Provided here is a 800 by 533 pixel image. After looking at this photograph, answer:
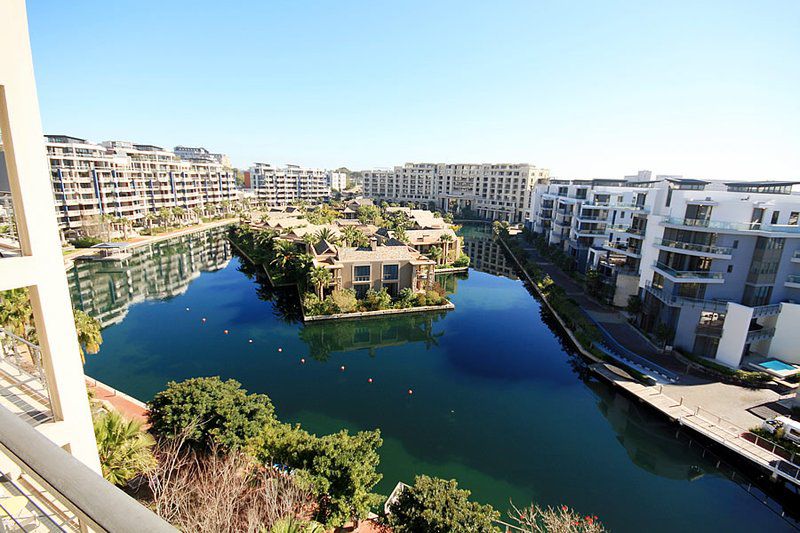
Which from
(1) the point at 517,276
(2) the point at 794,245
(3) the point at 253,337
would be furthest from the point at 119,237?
(2) the point at 794,245

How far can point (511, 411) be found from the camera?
95.5ft

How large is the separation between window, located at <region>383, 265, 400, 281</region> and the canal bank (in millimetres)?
23293

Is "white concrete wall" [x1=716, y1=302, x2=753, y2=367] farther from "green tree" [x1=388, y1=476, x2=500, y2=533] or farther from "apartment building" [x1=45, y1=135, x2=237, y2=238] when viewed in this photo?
"apartment building" [x1=45, y1=135, x2=237, y2=238]

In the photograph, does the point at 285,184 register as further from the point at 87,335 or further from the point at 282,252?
the point at 87,335

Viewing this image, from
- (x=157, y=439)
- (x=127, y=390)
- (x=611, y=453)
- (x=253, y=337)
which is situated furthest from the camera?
(x=253, y=337)

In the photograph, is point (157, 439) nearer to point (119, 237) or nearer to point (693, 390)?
point (693, 390)

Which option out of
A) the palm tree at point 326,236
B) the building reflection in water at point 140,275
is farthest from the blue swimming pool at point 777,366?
the building reflection in water at point 140,275

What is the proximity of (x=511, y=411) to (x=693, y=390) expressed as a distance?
13573mm

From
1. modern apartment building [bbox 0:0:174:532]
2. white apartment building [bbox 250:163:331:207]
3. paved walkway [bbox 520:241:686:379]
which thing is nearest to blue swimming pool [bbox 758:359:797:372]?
paved walkway [bbox 520:241:686:379]

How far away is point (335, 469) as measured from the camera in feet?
54.2

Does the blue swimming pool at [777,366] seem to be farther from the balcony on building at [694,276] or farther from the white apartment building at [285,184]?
the white apartment building at [285,184]

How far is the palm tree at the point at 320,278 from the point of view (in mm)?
45688

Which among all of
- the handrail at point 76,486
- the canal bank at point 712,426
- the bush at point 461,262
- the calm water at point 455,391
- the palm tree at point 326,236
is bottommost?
the calm water at point 455,391

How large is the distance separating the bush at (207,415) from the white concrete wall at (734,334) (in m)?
34.4
